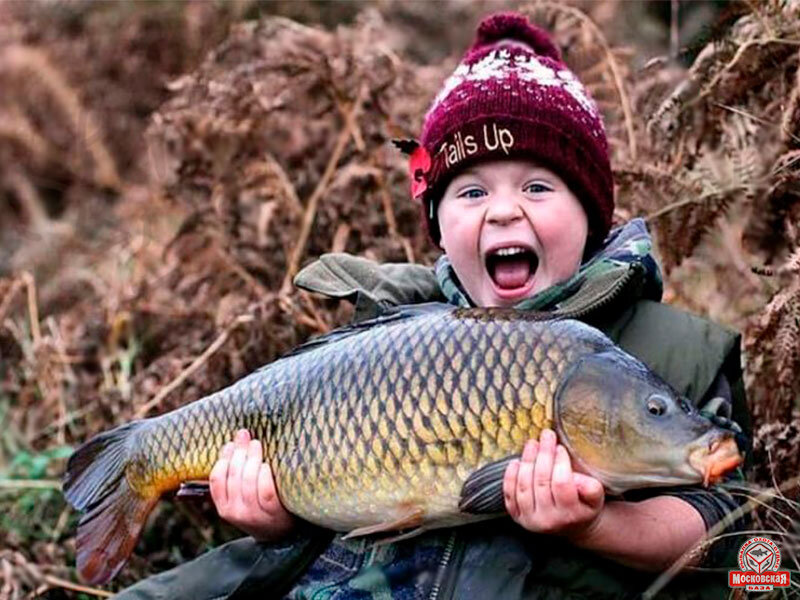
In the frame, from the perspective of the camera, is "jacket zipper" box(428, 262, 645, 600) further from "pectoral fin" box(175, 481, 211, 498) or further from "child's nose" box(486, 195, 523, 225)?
"pectoral fin" box(175, 481, 211, 498)

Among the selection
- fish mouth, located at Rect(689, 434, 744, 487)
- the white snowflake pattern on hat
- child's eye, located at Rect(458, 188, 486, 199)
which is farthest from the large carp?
the white snowflake pattern on hat

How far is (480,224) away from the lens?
2570 mm

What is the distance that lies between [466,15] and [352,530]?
6157 mm

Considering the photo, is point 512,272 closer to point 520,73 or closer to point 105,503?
point 520,73

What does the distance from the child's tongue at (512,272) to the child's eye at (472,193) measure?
14 centimetres

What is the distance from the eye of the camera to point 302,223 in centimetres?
439

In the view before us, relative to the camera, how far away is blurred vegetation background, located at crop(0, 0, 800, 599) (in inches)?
118

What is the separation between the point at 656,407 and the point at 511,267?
0.66 meters

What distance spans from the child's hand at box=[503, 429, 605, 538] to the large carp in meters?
0.02

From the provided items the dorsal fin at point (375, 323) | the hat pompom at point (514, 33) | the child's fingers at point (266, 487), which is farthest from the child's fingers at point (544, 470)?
the hat pompom at point (514, 33)

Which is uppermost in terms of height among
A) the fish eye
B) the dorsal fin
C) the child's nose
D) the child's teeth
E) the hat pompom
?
the hat pompom

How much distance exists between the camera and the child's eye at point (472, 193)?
8.66ft

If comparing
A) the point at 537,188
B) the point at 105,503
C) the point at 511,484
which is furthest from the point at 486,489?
the point at 105,503

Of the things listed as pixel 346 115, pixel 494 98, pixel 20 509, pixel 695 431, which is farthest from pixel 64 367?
pixel 695 431
